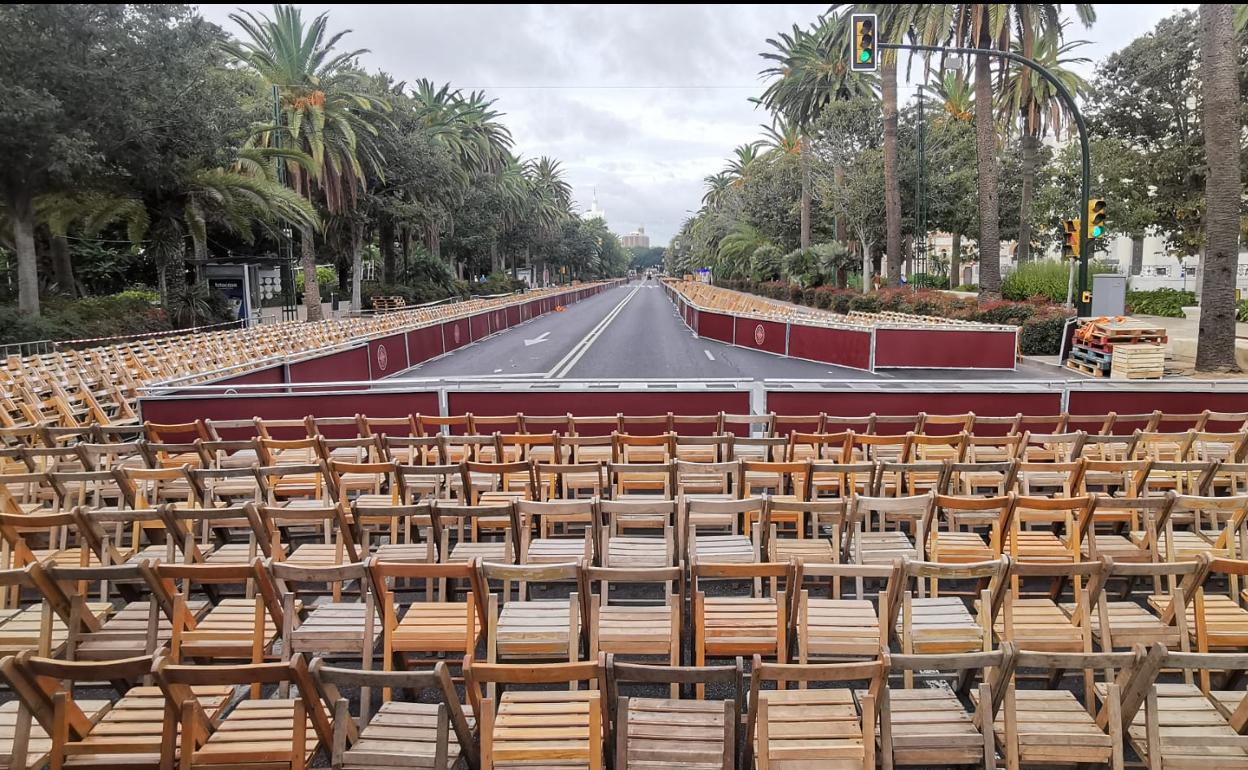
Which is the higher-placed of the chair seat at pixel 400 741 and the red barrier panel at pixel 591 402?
the red barrier panel at pixel 591 402

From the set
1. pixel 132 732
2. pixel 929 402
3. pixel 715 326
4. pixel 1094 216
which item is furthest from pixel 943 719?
pixel 715 326

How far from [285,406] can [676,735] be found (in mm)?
8207

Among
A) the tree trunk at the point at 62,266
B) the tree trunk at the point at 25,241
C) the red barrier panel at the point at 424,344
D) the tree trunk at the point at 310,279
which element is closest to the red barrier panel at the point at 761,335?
the red barrier panel at the point at 424,344

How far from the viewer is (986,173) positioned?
2773 centimetres

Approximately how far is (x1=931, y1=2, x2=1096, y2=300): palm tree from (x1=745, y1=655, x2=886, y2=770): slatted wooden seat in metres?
28.0

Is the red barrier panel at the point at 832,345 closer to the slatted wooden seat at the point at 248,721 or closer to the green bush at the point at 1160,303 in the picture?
the slatted wooden seat at the point at 248,721

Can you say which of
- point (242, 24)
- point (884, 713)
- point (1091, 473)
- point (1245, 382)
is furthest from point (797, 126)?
point (884, 713)

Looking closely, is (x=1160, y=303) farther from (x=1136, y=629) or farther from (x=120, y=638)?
(x=120, y=638)

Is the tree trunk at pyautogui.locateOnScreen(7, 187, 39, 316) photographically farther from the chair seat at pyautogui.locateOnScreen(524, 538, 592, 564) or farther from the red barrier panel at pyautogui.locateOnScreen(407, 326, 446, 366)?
the chair seat at pyautogui.locateOnScreen(524, 538, 592, 564)

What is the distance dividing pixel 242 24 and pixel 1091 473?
39373 millimetres

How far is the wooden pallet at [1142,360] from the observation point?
58.2ft

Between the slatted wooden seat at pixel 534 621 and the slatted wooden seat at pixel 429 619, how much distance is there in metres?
0.09

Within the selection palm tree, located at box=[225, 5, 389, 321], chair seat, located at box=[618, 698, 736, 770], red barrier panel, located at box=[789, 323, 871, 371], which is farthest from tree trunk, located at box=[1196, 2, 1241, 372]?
palm tree, located at box=[225, 5, 389, 321]

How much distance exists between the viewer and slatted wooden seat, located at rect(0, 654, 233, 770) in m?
3.18
